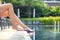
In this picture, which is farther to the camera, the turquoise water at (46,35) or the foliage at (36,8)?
the foliage at (36,8)

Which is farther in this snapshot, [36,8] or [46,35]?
[36,8]

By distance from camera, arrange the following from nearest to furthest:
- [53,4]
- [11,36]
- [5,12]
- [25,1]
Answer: [11,36] < [5,12] < [25,1] < [53,4]

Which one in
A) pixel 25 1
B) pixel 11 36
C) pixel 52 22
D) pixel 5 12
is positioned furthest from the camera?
pixel 25 1

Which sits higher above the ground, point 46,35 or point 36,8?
point 36,8

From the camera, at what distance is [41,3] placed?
61.3 feet

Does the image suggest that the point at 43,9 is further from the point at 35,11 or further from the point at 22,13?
the point at 22,13

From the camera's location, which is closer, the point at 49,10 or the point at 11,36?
the point at 11,36

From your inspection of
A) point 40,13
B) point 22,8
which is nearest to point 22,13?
point 22,8

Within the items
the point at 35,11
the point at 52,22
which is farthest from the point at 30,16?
the point at 52,22

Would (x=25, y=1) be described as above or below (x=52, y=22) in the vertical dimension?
above

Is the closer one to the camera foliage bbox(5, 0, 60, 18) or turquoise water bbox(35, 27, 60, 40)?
turquoise water bbox(35, 27, 60, 40)

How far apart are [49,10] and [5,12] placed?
16040 mm

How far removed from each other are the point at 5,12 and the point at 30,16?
1584cm

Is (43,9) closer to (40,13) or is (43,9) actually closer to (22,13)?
(40,13)
